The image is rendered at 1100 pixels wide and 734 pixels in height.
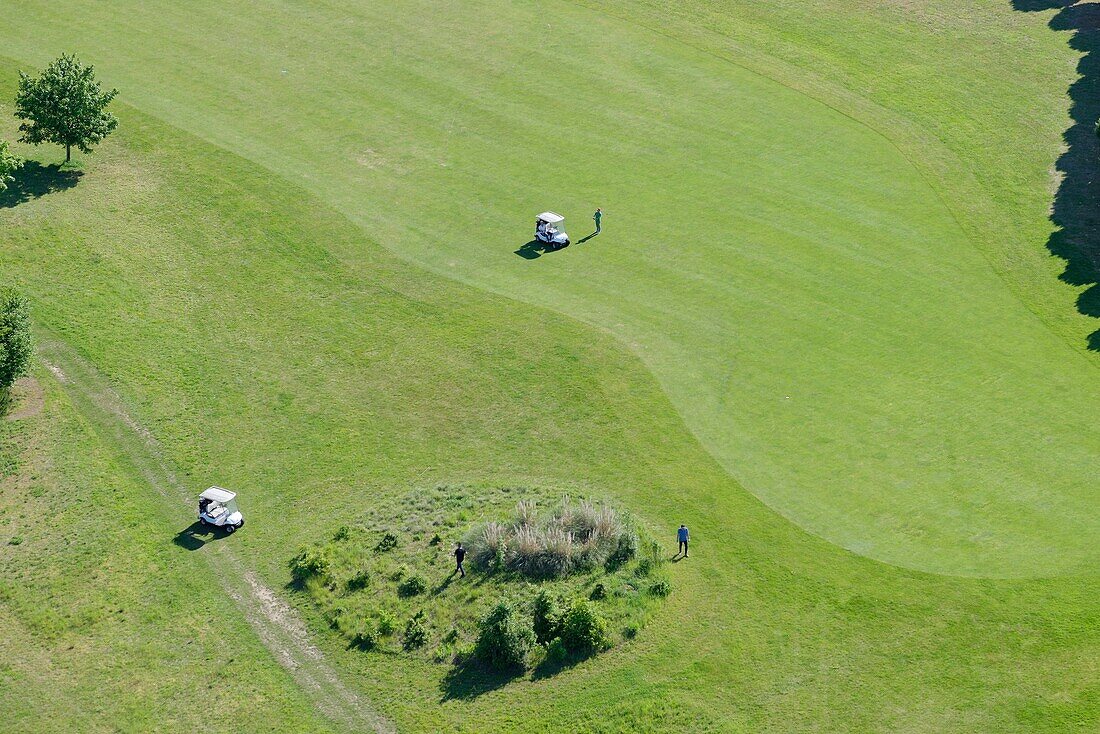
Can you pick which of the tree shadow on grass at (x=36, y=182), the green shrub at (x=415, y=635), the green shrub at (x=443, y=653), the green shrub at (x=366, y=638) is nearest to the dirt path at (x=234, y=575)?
the green shrub at (x=366, y=638)

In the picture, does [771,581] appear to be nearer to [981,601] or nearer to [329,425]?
[981,601]

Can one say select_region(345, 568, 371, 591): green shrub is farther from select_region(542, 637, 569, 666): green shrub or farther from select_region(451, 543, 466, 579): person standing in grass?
select_region(542, 637, 569, 666): green shrub

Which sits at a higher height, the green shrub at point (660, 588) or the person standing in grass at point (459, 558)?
the green shrub at point (660, 588)

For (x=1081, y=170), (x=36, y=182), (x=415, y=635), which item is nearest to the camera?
(x=415, y=635)

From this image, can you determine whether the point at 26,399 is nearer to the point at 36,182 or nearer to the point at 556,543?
the point at 36,182

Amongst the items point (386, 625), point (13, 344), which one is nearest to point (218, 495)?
point (386, 625)

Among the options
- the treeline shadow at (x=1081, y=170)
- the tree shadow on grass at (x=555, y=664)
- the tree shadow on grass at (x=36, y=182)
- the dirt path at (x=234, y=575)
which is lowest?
the dirt path at (x=234, y=575)

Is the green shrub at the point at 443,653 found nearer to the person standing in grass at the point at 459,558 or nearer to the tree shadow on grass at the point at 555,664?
the tree shadow on grass at the point at 555,664
